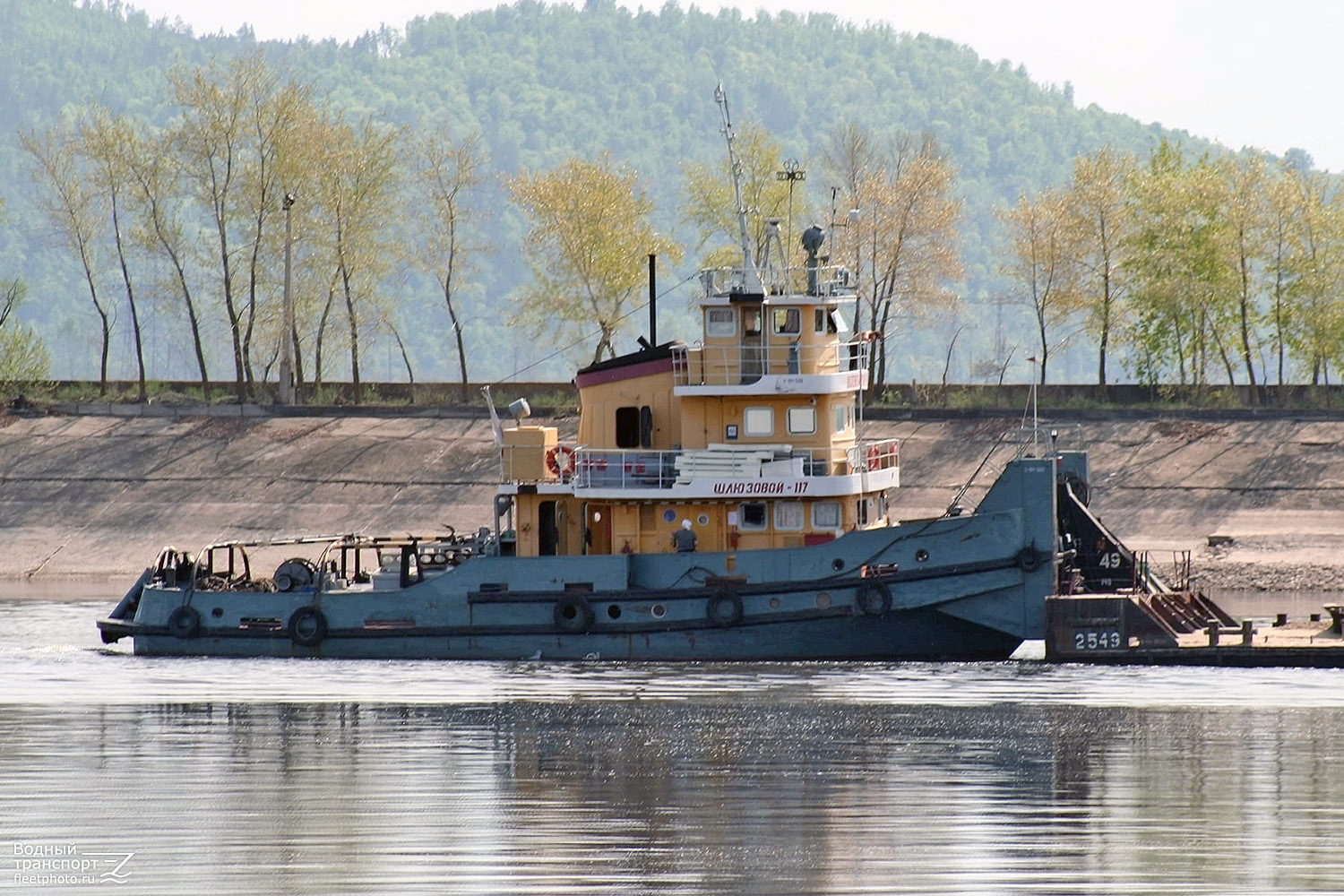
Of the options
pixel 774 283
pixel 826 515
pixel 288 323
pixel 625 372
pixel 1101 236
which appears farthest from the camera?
pixel 1101 236

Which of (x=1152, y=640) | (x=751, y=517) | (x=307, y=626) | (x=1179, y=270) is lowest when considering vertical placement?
(x=1152, y=640)

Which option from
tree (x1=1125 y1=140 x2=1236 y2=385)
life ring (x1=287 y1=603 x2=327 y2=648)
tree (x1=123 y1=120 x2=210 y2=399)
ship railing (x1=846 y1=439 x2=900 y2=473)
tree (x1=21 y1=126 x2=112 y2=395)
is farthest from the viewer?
tree (x1=21 y1=126 x2=112 y2=395)

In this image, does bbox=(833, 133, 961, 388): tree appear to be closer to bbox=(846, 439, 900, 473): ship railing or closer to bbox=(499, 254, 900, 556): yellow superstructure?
bbox=(846, 439, 900, 473): ship railing

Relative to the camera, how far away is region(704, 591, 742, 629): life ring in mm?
28750

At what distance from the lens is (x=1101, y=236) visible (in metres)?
59.5

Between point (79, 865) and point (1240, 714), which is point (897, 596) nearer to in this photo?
point (1240, 714)

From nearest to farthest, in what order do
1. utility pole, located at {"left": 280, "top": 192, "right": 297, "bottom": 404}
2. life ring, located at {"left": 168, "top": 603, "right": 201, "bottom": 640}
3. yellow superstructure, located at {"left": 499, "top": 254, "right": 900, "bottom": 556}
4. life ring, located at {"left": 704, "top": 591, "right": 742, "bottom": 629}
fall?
1. life ring, located at {"left": 704, "top": 591, "right": 742, "bottom": 629}
2. yellow superstructure, located at {"left": 499, "top": 254, "right": 900, "bottom": 556}
3. life ring, located at {"left": 168, "top": 603, "right": 201, "bottom": 640}
4. utility pole, located at {"left": 280, "top": 192, "right": 297, "bottom": 404}

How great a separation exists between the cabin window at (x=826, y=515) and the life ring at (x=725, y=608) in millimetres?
1955

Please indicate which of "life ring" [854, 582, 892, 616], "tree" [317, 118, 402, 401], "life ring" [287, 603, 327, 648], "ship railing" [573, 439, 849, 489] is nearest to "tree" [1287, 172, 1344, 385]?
"tree" [317, 118, 402, 401]

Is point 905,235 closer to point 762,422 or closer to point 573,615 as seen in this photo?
point 762,422

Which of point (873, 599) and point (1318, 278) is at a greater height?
point (1318, 278)

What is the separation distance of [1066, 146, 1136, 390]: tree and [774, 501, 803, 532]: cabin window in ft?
101

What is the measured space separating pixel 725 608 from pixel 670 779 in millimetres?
8320

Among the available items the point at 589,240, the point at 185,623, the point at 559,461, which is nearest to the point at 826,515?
the point at 559,461
